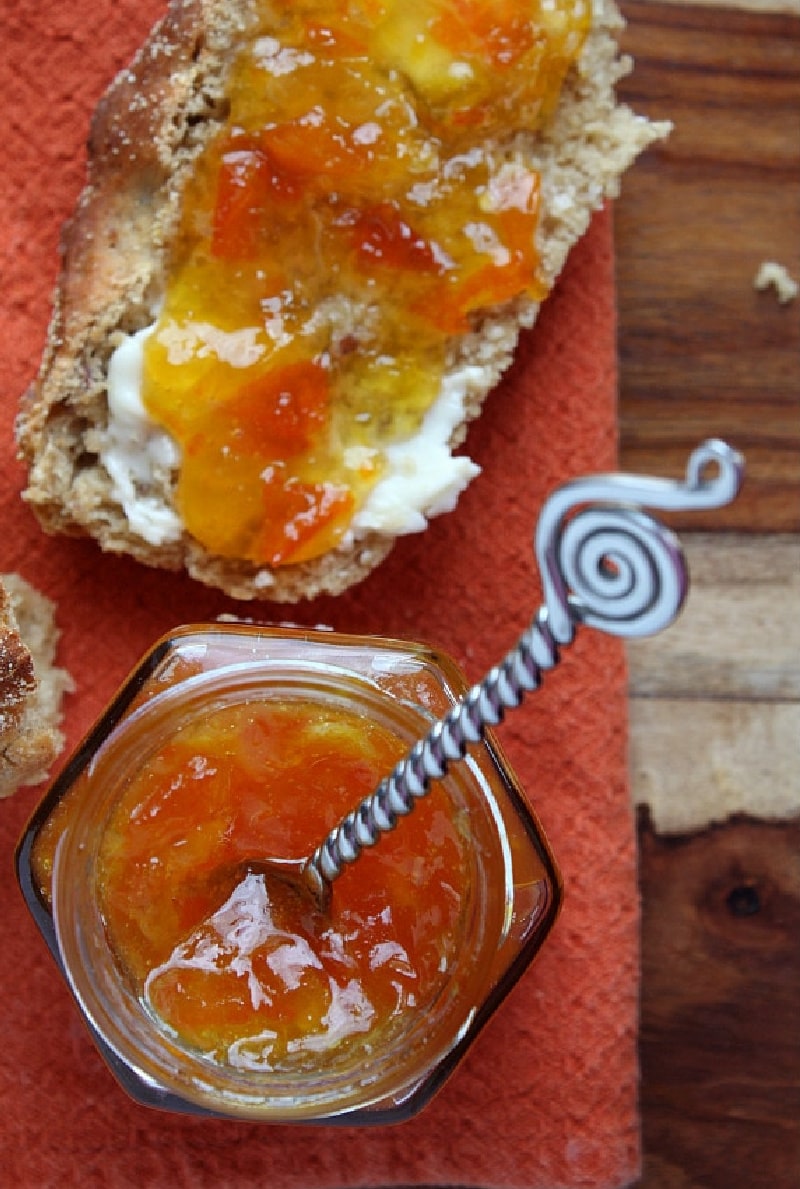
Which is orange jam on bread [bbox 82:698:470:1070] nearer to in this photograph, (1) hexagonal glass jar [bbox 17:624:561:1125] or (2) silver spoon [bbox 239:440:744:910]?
(1) hexagonal glass jar [bbox 17:624:561:1125]

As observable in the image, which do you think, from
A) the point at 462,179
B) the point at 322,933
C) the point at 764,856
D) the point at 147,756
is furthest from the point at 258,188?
the point at 764,856

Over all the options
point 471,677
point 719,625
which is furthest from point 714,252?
point 471,677

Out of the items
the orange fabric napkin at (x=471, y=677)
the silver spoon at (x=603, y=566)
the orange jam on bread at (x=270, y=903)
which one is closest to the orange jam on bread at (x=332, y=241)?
the orange fabric napkin at (x=471, y=677)

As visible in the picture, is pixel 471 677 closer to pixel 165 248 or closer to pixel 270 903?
pixel 270 903

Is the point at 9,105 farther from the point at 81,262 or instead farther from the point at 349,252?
the point at 349,252

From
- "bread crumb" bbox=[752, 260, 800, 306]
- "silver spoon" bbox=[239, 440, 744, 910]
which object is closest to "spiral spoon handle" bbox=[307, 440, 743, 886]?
"silver spoon" bbox=[239, 440, 744, 910]

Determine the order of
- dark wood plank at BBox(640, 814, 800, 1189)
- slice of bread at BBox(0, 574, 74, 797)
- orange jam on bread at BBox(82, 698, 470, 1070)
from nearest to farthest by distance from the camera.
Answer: orange jam on bread at BBox(82, 698, 470, 1070)
slice of bread at BBox(0, 574, 74, 797)
dark wood plank at BBox(640, 814, 800, 1189)
